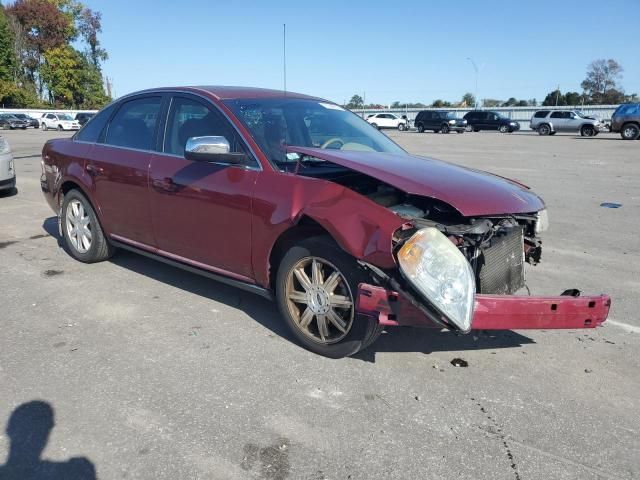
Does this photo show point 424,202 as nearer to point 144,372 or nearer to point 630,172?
point 144,372

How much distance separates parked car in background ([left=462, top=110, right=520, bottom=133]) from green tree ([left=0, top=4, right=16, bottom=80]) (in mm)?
54187

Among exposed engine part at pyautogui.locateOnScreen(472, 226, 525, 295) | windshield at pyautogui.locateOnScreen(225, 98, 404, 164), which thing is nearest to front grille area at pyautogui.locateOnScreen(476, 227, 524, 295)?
exposed engine part at pyautogui.locateOnScreen(472, 226, 525, 295)

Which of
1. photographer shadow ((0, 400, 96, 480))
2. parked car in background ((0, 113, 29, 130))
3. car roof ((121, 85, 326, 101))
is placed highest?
parked car in background ((0, 113, 29, 130))

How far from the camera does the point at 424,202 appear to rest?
3.49 meters

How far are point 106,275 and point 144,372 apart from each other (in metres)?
2.17

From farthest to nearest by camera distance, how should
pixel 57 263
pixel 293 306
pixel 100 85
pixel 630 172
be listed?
pixel 100 85
pixel 630 172
pixel 57 263
pixel 293 306

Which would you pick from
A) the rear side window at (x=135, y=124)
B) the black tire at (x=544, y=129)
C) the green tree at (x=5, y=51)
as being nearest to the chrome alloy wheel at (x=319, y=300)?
the rear side window at (x=135, y=124)

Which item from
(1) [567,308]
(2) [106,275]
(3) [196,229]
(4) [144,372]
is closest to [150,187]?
(3) [196,229]

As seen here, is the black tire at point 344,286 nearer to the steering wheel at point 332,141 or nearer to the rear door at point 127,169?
the steering wheel at point 332,141

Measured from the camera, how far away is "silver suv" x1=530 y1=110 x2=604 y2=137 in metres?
34.6

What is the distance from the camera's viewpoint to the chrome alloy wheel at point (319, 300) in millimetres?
3428

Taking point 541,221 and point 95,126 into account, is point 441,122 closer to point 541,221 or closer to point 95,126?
point 95,126

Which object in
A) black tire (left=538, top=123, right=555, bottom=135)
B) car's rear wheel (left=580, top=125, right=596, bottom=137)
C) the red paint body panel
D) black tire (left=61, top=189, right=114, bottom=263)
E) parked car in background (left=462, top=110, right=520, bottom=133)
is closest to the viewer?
the red paint body panel

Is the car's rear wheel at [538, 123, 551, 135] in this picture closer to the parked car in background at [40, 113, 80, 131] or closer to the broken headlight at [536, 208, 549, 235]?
the broken headlight at [536, 208, 549, 235]
